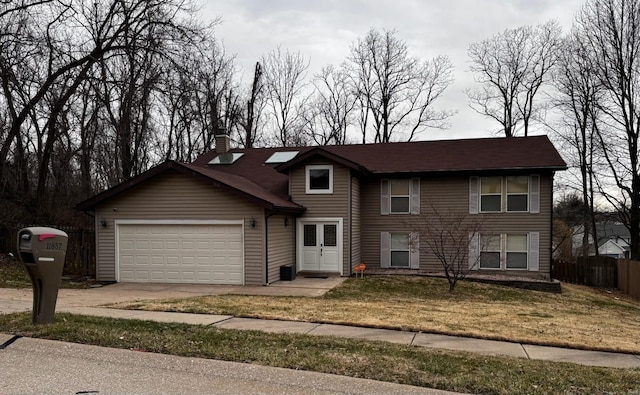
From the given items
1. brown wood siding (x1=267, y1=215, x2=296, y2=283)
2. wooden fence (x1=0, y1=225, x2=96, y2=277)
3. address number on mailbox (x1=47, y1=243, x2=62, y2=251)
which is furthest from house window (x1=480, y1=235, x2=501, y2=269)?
address number on mailbox (x1=47, y1=243, x2=62, y2=251)

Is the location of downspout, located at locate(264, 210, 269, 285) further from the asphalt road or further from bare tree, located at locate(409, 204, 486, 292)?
the asphalt road

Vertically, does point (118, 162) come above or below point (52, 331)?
above

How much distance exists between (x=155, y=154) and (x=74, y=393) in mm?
27524

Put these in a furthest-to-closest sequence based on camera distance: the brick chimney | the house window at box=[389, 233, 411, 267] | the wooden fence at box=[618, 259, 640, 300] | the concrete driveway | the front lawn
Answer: the brick chimney < the house window at box=[389, 233, 411, 267] < the wooden fence at box=[618, 259, 640, 300] < the concrete driveway < the front lawn

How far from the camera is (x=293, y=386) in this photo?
15.5ft

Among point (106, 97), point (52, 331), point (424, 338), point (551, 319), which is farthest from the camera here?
point (106, 97)

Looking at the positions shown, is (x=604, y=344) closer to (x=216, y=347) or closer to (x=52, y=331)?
(x=216, y=347)

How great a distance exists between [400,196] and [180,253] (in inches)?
338

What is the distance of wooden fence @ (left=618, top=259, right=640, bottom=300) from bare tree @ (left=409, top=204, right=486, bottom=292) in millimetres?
6044

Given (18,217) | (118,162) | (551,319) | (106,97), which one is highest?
(106,97)

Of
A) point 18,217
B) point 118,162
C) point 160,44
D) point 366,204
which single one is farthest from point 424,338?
point 118,162

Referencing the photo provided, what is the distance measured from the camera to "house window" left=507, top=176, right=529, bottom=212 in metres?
17.6

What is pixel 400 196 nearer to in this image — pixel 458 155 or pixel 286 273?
pixel 458 155

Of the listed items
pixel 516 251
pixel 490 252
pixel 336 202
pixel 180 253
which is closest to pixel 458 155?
pixel 490 252
